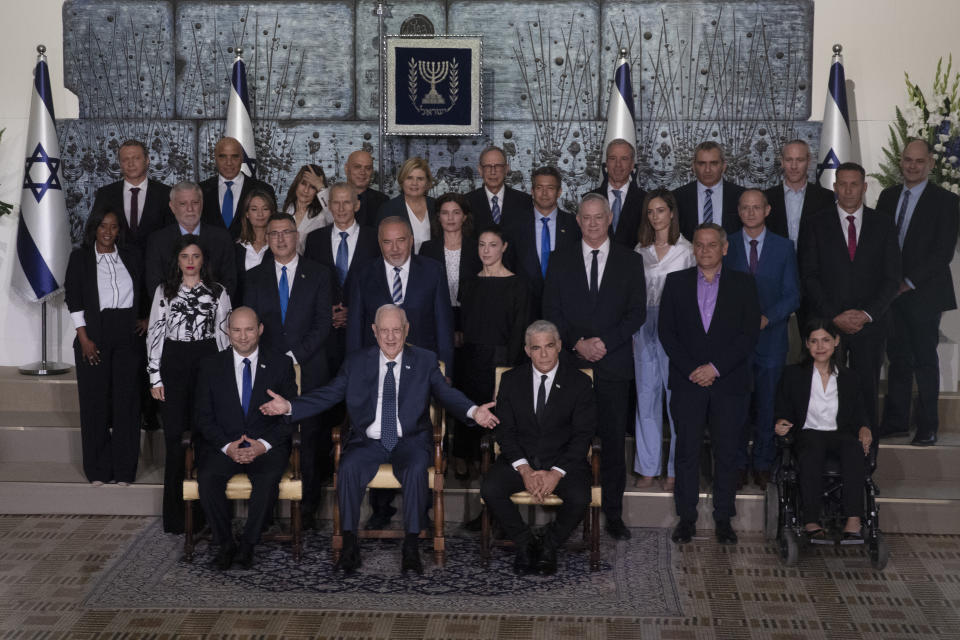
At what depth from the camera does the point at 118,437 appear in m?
6.18

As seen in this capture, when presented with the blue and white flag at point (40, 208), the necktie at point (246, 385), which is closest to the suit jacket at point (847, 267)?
the necktie at point (246, 385)

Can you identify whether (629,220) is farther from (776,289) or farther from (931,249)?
(931,249)

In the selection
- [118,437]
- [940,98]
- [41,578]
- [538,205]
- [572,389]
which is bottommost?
[41,578]

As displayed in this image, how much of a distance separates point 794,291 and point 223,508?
3133mm

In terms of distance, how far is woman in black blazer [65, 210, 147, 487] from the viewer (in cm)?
618

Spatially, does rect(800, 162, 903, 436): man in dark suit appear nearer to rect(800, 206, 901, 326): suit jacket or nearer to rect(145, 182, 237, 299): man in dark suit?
rect(800, 206, 901, 326): suit jacket

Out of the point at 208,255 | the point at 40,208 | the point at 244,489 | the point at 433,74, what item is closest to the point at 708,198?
the point at 433,74

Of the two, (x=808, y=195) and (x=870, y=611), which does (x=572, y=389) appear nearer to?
(x=870, y=611)

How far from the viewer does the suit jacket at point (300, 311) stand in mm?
5863

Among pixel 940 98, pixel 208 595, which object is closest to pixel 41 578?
pixel 208 595

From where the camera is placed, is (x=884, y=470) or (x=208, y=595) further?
(x=884, y=470)

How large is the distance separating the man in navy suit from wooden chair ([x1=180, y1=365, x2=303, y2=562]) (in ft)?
7.54

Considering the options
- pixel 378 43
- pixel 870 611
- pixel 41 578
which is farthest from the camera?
pixel 378 43

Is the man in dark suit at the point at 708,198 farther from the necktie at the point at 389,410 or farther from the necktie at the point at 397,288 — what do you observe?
the necktie at the point at 389,410
